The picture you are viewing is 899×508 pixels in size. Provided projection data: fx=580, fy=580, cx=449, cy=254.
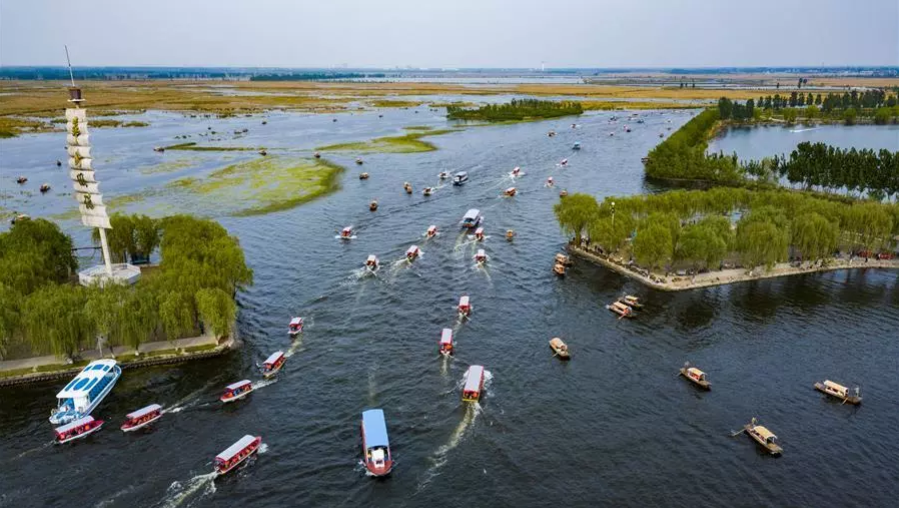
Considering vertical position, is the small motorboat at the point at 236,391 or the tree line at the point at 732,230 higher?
the tree line at the point at 732,230

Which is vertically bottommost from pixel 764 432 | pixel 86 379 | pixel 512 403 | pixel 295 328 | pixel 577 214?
pixel 764 432

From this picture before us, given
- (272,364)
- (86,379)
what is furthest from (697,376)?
(86,379)

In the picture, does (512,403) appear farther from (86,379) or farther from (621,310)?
(86,379)

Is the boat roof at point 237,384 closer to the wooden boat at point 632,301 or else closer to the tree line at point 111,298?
the tree line at point 111,298

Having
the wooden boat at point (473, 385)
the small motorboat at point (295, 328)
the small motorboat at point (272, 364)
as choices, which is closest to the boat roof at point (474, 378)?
the wooden boat at point (473, 385)

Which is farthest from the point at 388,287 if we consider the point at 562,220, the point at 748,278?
the point at 748,278

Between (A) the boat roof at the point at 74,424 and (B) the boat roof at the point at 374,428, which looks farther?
(A) the boat roof at the point at 74,424
